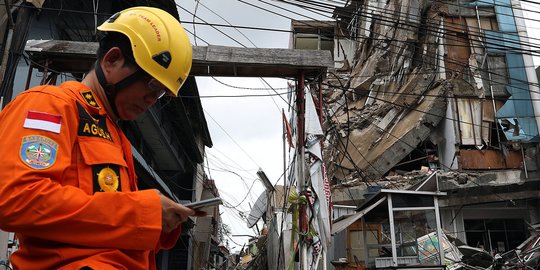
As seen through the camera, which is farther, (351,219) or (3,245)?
(351,219)

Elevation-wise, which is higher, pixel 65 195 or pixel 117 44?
pixel 117 44

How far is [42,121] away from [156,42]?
0.52 metres

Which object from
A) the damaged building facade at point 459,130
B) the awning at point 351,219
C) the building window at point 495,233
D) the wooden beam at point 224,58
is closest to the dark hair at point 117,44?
the wooden beam at point 224,58

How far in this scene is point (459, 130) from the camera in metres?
15.4

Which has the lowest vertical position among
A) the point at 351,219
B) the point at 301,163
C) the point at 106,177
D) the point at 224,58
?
the point at 106,177

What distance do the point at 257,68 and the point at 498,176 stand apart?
11672 millimetres

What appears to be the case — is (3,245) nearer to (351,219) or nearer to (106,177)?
(106,177)

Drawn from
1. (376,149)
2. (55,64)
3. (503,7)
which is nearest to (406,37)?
(503,7)

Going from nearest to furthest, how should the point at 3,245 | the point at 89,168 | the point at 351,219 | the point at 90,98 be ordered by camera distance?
the point at 89,168, the point at 90,98, the point at 3,245, the point at 351,219

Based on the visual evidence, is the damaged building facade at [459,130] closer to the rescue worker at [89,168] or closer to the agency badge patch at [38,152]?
the rescue worker at [89,168]

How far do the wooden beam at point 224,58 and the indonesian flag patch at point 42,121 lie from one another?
4952 mm

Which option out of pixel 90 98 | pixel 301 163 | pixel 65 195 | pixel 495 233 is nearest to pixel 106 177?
pixel 65 195

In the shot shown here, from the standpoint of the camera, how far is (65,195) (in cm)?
116

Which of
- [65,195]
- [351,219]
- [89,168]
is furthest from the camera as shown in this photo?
[351,219]
